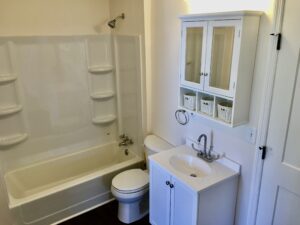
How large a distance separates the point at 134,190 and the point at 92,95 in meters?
1.34

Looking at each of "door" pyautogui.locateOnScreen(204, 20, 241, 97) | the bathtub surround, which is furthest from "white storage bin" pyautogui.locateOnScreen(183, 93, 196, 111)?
the bathtub surround

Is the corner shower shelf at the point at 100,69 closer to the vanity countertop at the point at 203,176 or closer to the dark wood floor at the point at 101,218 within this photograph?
the vanity countertop at the point at 203,176

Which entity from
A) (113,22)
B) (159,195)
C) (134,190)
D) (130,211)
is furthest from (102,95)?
(159,195)

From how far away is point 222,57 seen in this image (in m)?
1.75

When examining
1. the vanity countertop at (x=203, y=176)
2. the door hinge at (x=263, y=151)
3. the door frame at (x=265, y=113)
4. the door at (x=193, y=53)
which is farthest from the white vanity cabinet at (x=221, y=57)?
the vanity countertop at (x=203, y=176)

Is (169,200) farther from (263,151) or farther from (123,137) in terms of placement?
(123,137)

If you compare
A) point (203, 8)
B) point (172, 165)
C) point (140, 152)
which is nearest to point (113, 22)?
point (203, 8)

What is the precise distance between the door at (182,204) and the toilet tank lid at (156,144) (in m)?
0.64

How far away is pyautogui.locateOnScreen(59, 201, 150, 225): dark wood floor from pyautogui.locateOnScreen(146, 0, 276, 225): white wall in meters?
0.93

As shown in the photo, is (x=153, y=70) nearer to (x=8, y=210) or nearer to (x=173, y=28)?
(x=173, y=28)

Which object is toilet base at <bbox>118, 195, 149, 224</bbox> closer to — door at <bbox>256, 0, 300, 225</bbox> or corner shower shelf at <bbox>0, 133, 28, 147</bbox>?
door at <bbox>256, 0, 300, 225</bbox>

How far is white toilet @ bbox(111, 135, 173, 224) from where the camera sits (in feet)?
7.92

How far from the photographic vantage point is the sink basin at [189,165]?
2.12 metres

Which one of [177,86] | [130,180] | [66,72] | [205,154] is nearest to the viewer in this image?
[205,154]
